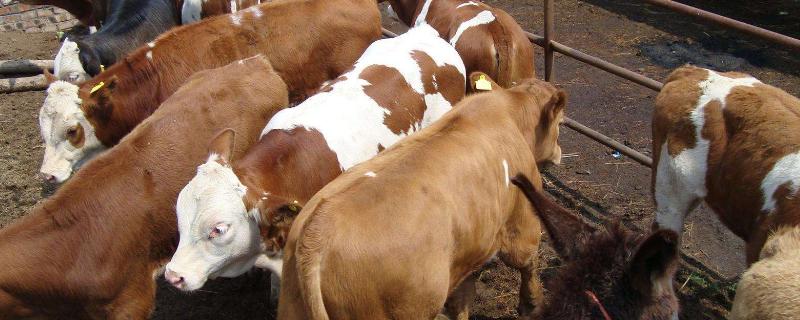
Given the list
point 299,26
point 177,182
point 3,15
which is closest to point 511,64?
point 299,26

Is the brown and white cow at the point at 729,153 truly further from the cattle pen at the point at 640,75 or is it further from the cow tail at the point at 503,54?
the cow tail at the point at 503,54

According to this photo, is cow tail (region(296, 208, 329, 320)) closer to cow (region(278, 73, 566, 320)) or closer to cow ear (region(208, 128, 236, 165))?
cow (region(278, 73, 566, 320))

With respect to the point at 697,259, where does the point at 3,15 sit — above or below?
above

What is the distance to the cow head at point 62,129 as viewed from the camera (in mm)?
4762

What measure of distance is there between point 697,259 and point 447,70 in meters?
2.36

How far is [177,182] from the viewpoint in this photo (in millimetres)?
4031

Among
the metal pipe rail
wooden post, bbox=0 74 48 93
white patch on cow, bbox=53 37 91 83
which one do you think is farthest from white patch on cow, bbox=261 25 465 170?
wooden post, bbox=0 74 48 93

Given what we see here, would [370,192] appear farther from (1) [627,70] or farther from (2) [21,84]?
(2) [21,84]

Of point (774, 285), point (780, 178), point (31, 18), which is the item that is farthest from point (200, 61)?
point (31, 18)

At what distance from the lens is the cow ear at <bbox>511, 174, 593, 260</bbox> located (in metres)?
2.58

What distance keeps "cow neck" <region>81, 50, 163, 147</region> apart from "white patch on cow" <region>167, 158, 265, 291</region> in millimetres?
1953

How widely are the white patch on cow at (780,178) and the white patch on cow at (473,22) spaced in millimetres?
2845

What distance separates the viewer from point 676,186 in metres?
3.99

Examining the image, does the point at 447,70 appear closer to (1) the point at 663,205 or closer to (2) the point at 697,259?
(1) the point at 663,205
